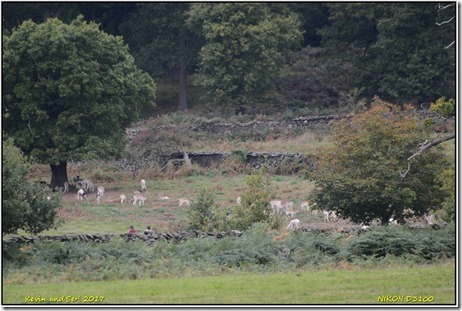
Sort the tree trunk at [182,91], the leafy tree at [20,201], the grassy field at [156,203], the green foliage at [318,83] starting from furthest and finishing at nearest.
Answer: the tree trunk at [182,91], the green foliage at [318,83], the grassy field at [156,203], the leafy tree at [20,201]

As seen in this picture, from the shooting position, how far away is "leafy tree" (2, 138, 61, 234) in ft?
91.3

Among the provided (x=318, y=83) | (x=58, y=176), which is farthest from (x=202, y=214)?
(x=318, y=83)

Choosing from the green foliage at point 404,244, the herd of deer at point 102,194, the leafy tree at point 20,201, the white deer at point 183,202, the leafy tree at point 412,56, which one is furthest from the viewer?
the leafy tree at point 412,56

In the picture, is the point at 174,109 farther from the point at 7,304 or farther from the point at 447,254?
the point at 7,304

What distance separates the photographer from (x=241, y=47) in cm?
7075

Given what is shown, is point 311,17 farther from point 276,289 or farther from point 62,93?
point 276,289

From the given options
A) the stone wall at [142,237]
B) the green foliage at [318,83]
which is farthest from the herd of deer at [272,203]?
the green foliage at [318,83]

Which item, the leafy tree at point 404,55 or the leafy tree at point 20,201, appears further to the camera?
the leafy tree at point 404,55

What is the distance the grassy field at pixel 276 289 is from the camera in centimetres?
1961

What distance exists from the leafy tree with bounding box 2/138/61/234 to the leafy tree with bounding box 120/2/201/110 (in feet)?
155

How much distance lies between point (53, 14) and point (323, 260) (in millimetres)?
55769

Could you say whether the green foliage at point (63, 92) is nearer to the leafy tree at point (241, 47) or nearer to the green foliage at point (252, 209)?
the leafy tree at point (241, 47)

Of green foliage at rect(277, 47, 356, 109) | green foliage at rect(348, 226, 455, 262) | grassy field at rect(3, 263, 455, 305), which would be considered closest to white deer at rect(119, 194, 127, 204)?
green foliage at rect(348, 226, 455, 262)

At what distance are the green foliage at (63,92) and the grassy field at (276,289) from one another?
97.7ft
